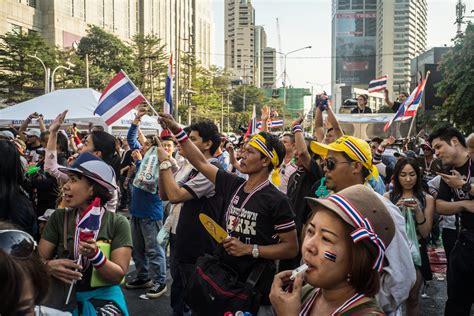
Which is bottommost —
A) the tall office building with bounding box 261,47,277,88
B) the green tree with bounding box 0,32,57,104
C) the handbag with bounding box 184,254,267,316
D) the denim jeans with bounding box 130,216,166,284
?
the denim jeans with bounding box 130,216,166,284

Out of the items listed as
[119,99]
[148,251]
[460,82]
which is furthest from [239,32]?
[148,251]

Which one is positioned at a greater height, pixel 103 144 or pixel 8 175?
pixel 103 144

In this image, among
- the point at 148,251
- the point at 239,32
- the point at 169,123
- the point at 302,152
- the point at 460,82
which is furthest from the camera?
the point at 239,32

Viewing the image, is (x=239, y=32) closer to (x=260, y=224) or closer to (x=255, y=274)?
(x=260, y=224)

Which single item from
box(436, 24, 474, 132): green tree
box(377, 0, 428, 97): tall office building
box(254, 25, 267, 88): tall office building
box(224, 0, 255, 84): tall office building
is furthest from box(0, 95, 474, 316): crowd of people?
box(224, 0, 255, 84): tall office building

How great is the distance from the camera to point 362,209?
6.32ft

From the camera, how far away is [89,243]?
255 cm

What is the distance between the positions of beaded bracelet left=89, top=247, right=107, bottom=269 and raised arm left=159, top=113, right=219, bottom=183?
1.29 meters

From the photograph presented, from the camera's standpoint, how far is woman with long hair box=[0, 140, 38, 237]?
3.36m

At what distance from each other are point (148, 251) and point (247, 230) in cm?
297

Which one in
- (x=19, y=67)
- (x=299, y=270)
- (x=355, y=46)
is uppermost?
(x=355, y=46)

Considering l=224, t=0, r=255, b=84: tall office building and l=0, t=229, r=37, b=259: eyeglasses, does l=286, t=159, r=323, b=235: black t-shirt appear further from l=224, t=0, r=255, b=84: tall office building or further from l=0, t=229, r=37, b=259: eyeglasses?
l=224, t=0, r=255, b=84: tall office building

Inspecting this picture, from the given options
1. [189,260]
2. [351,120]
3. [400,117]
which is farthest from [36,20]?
[189,260]

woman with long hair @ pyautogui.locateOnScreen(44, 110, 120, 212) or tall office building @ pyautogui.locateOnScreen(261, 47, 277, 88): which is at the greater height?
tall office building @ pyautogui.locateOnScreen(261, 47, 277, 88)
